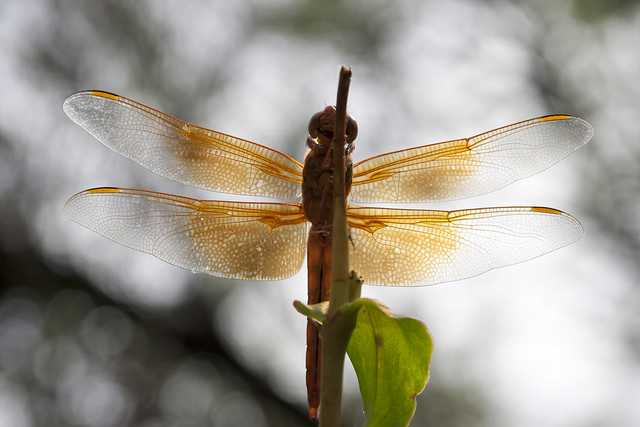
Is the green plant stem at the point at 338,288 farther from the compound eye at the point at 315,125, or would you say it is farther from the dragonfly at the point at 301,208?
the dragonfly at the point at 301,208

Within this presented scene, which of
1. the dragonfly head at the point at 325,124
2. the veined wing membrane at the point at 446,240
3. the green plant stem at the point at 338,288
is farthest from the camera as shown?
the veined wing membrane at the point at 446,240

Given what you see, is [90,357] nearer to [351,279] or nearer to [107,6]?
[107,6]

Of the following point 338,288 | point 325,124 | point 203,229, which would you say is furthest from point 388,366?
point 203,229

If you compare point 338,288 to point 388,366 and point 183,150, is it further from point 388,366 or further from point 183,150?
point 183,150

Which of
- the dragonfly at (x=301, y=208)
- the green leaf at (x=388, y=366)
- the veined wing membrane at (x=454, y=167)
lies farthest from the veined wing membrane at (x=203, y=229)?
the green leaf at (x=388, y=366)

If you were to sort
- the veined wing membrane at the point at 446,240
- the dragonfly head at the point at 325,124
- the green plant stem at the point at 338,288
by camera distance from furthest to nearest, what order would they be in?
the veined wing membrane at the point at 446,240 → the dragonfly head at the point at 325,124 → the green plant stem at the point at 338,288

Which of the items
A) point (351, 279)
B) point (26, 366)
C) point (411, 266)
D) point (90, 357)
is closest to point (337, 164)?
point (351, 279)

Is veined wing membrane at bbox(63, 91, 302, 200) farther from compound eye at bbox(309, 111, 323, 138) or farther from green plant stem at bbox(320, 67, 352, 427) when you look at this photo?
green plant stem at bbox(320, 67, 352, 427)
